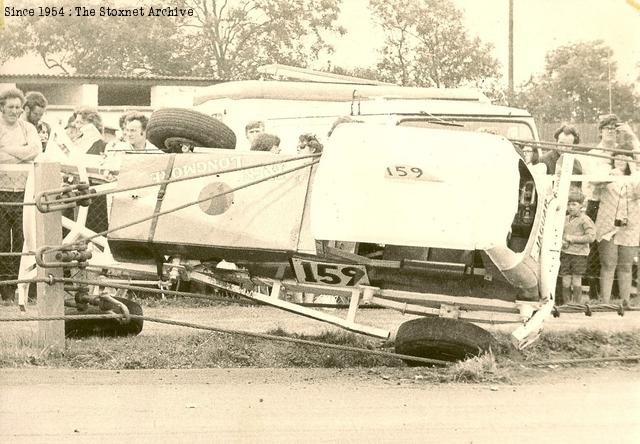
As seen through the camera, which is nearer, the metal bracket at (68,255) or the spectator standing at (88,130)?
the metal bracket at (68,255)

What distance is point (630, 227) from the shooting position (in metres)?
12.1

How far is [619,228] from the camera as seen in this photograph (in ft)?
39.5

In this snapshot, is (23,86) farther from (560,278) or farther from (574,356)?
(574,356)

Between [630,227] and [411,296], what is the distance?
16.0 ft

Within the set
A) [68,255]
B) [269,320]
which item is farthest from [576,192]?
[68,255]

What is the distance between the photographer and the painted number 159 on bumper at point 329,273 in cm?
799

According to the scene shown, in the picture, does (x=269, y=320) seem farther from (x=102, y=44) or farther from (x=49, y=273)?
(x=102, y=44)

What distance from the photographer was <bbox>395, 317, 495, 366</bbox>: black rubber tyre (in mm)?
7664

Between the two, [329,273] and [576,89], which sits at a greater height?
[576,89]

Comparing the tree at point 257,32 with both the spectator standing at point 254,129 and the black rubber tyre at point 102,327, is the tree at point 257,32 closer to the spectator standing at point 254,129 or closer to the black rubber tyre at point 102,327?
the spectator standing at point 254,129

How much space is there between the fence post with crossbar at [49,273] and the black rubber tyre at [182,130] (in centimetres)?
79

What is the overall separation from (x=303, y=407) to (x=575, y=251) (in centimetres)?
597

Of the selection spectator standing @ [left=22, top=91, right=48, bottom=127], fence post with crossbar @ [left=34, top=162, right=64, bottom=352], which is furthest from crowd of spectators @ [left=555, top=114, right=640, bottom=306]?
fence post with crossbar @ [left=34, top=162, right=64, bottom=352]

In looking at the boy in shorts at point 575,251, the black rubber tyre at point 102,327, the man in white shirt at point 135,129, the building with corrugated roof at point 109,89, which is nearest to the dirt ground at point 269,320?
the black rubber tyre at point 102,327
